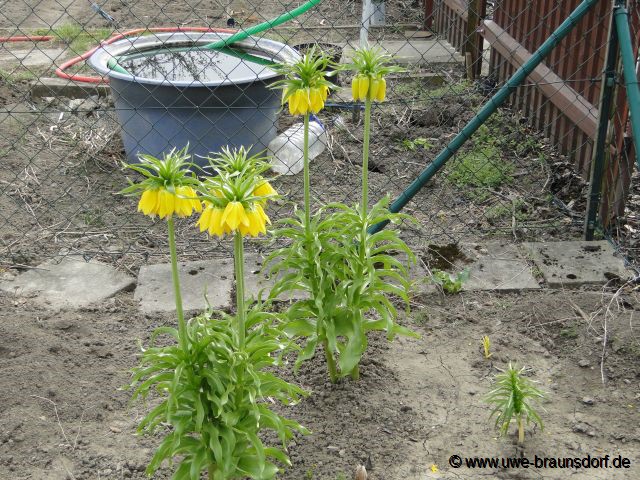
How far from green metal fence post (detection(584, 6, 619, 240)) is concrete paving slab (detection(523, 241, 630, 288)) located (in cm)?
15

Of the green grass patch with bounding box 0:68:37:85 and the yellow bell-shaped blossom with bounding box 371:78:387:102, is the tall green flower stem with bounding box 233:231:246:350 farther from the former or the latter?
the green grass patch with bounding box 0:68:37:85

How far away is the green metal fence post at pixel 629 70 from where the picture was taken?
3.37 m

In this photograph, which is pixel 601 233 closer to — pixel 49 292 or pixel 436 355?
pixel 436 355

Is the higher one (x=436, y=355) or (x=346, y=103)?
(x=346, y=103)

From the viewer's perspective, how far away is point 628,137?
424 centimetres

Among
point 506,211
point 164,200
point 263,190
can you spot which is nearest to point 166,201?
point 164,200

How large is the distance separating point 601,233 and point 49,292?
278cm

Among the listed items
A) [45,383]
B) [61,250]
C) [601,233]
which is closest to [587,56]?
[601,233]

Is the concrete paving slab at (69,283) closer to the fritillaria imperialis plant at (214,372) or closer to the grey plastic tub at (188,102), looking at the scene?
the grey plastic tub at (188,102)

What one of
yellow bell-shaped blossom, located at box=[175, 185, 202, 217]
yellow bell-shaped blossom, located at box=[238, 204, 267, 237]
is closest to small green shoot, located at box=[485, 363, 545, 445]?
yellow bell-shaped blossom, located at box=[238, 204, 267, 237]

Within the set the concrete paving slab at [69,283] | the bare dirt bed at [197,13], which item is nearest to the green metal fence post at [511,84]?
the concrete paving slab at [69,283]

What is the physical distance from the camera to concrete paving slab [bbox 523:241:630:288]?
3.96m

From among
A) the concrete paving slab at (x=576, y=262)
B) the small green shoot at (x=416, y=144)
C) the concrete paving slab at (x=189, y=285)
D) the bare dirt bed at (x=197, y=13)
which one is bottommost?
the concrete paving slab at (x=189, y=285)

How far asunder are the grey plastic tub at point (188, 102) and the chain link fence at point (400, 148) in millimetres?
21
